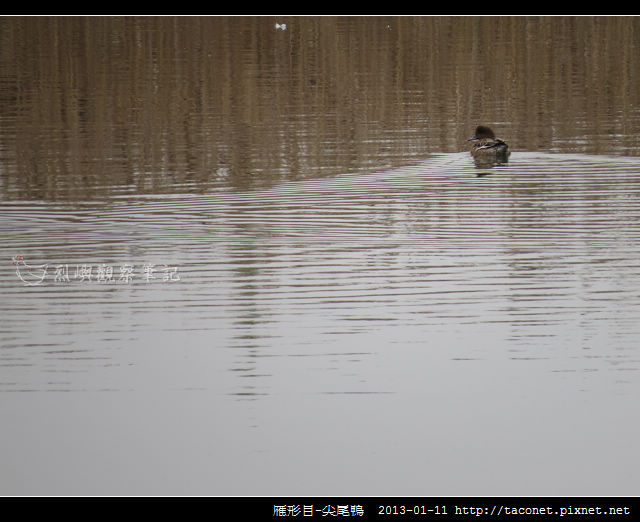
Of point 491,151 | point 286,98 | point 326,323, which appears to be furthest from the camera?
point 286,98

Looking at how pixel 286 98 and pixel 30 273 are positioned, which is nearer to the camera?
pixel 30 273

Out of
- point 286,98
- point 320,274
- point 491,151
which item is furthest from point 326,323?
point 286,98

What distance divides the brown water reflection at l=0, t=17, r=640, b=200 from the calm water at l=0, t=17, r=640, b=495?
0.11m

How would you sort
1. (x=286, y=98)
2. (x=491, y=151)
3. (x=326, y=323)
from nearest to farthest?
(x=326, y=323), (x=491, y=151), (x=286, y=98)

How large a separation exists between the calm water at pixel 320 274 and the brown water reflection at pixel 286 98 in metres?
0.11

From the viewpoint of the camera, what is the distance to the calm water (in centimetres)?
806

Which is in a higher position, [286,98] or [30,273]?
[286,98]

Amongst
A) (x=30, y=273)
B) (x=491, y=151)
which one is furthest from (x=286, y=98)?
(x=30, y=273)

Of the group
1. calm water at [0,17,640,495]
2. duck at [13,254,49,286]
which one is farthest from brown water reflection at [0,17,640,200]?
duck at [13,254,49,286]

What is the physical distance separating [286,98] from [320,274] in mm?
14201

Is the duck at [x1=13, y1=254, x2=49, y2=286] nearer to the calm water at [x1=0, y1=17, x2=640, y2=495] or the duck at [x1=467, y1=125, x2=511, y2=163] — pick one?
the calm water at [x1=0, y1=17, x2=640, y2=495]

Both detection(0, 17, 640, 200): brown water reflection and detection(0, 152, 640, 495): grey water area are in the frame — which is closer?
detection(0, 152, 640, 495): grey water area

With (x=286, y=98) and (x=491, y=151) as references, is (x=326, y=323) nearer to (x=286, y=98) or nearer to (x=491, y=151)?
(x=491, y=151)

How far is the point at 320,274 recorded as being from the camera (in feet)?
37.4
